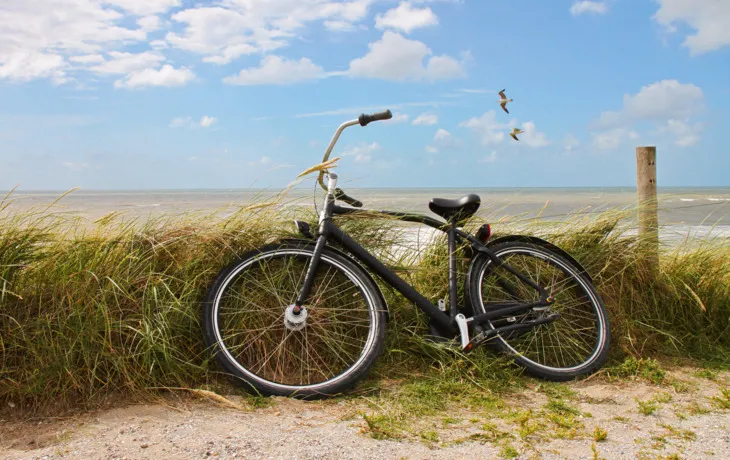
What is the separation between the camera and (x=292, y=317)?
3604 mm

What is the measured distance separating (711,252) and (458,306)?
96.7 inches

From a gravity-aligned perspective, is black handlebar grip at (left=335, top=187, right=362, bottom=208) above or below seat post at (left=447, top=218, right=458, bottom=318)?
above

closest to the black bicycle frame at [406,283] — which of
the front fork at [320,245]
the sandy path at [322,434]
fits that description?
the front fork at [320,245]

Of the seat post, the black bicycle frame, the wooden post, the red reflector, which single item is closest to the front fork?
the black bicycle frame

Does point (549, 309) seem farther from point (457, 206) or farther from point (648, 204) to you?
point (648, 204)

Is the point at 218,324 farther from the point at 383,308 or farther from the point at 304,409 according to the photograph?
the point at 383,308

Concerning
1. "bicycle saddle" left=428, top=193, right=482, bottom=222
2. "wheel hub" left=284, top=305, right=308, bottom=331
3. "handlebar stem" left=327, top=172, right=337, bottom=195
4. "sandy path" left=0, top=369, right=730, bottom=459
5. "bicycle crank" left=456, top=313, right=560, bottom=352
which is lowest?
"sandy path" left=0, top=369, right=730, bottom=459

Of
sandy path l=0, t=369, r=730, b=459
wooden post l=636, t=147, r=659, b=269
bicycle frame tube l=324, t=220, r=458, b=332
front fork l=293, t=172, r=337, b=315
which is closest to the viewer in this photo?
sandy path l=0, t=369, r=730, b=459

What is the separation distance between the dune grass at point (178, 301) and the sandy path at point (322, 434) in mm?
259

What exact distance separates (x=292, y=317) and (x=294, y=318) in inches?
0.5

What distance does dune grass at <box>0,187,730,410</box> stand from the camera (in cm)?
338

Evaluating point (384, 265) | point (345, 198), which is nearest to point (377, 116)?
point (345, 198)

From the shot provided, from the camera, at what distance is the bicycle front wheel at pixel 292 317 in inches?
144

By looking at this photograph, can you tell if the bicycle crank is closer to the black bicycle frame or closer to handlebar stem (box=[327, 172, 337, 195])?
the black bicycle frame
